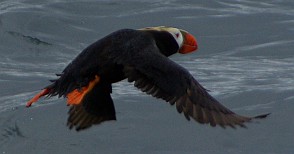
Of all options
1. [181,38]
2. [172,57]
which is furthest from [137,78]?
[172,57]

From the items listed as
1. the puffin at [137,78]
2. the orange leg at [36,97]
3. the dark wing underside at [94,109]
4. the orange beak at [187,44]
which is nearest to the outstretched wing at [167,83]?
the puffin at [137,78]

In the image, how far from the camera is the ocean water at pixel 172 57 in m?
6.98

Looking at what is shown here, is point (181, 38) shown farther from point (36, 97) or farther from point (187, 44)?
point (36, 97)

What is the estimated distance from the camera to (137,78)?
18.5 ft

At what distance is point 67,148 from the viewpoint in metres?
6.88

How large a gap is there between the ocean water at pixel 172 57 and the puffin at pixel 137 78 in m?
1.08

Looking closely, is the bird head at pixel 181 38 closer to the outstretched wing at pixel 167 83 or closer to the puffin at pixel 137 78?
the puffin at pixel 137 78

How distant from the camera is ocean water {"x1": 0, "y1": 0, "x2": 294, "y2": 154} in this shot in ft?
22.9

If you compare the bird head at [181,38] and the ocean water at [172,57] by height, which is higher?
the bird head at [181,38]

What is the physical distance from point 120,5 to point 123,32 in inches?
184

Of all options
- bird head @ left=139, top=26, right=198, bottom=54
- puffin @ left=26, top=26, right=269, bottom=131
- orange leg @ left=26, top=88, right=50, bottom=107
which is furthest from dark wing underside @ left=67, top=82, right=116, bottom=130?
bird head @ left=139, top=26, right=198, bottom=54

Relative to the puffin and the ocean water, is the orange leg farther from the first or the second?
the ocean water

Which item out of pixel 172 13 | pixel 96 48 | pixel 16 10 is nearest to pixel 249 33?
pixel 172 13

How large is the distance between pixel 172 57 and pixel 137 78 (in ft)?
11.0
